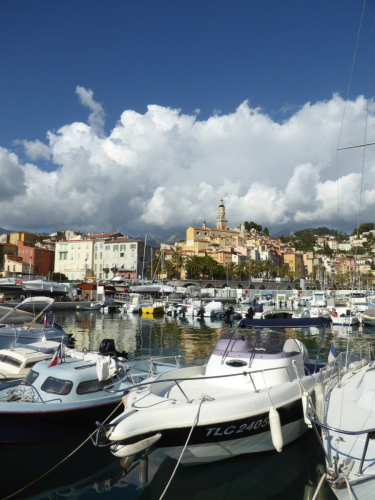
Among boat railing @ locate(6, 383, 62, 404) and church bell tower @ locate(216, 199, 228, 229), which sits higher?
church bell tower @ locate(216, 199, 228, 229)

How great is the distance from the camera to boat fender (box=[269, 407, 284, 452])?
813 centimetres

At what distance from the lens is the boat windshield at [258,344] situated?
11.0 meters

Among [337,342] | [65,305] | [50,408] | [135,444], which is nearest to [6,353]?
[50,408]

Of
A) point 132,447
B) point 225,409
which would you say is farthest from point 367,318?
point 132,447

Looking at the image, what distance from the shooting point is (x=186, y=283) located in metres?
108

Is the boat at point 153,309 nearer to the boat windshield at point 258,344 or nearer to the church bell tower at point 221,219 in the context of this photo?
the boat windshield at point 258,344

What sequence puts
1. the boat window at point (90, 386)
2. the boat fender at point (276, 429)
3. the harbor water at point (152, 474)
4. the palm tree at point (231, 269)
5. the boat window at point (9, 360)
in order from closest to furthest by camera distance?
the boat fender at point (276, 429), the harbor water at point (152, 474), the boat window at point (90, 386), the boat window at point (9, 360), the palm tree at point (231, 269)

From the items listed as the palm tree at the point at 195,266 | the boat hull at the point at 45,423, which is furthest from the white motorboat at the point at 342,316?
the palm tree at the point at 195,266

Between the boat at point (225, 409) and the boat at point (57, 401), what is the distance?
194cm

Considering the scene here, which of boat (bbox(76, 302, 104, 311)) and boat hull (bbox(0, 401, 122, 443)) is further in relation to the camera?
boat (bbox(76, 302, 104, 311))

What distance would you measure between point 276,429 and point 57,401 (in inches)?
238

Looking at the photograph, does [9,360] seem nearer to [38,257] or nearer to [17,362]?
[17,362]

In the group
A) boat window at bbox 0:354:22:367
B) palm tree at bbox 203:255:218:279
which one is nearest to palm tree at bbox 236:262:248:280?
palm tree at bbox 203:255:218:279

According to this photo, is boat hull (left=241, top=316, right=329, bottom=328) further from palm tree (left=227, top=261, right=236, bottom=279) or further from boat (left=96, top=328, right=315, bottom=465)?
palm tree (left=227, top=261, right=236, bottom=279)
